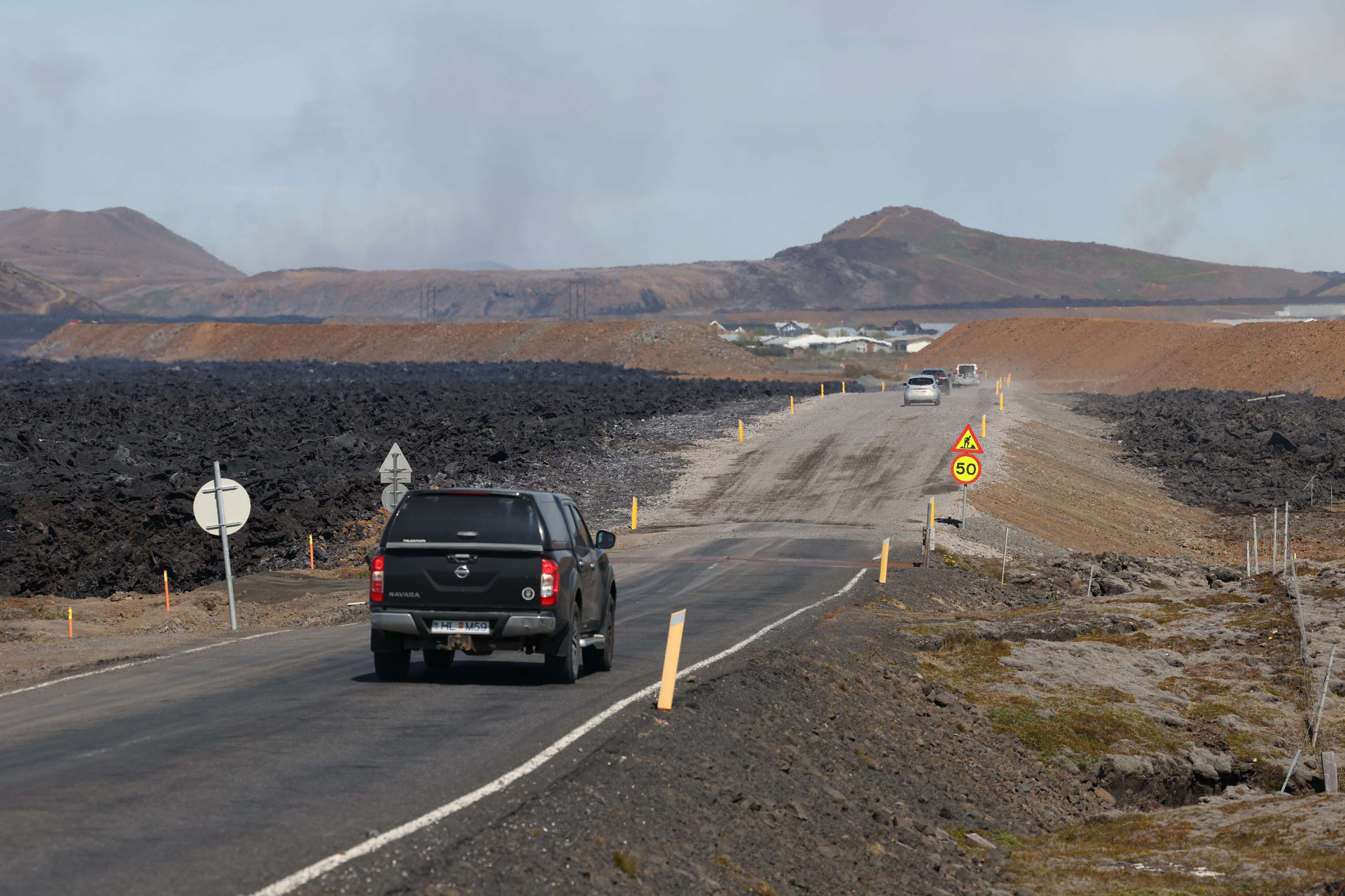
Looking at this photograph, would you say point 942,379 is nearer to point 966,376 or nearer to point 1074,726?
point 966,376

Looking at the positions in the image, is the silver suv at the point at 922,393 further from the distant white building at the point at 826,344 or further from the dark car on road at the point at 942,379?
the distant white building at the point at 826,344

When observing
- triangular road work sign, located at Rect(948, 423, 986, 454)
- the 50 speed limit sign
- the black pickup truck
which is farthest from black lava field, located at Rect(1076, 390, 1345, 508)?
the black pickup truck

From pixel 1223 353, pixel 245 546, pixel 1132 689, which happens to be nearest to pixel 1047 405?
pixel 1223 353

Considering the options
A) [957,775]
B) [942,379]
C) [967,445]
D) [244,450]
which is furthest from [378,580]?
[942,379]

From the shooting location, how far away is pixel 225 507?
23.3m

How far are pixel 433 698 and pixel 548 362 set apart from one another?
12728cm

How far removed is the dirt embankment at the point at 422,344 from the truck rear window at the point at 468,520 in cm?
10987

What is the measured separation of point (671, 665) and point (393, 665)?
3401 millimetres

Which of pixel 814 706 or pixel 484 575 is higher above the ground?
pixel 484 575

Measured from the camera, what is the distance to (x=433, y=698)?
1345 cm

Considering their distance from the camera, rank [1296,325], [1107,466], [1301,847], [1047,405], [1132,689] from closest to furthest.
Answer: [1301,847] → [1132,689] → [1107,466] → [1047,405] → [1296,325]

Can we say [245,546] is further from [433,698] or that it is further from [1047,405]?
[1047,405]

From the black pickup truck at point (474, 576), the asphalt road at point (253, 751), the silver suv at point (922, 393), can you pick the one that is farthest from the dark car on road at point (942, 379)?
the black pickup truck at point (474, 576)

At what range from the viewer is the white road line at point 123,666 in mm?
15422
